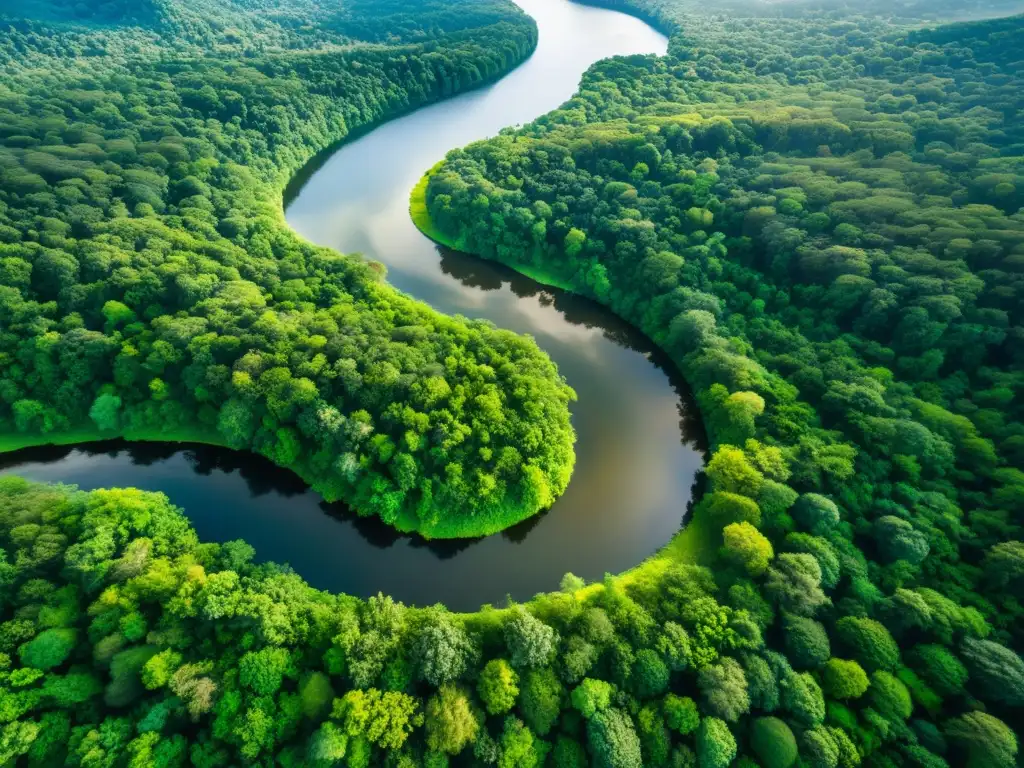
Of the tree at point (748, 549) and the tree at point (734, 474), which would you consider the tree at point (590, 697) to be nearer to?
the tree at point (748, 549)

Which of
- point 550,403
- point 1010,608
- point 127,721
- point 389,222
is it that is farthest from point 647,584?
point 389,222

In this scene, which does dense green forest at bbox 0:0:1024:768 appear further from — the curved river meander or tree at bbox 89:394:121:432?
the curved river meander

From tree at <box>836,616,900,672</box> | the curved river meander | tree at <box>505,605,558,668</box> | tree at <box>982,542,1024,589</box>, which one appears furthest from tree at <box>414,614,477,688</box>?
tree at <box>982,542,1024,589</box>

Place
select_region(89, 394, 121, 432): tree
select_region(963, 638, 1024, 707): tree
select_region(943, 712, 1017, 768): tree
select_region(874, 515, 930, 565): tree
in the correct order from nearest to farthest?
select_region(943, 712, 1017, 768): tree < select_region(963, 638, 1024, 707): tree < select_region(874, 515, 930, 565): tree < select_region(89, 394, 121, 432): tree

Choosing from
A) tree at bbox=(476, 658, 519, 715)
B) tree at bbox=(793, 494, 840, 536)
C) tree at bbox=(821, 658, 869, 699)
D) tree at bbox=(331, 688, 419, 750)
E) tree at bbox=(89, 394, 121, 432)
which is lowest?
tree at bbox=(89, 394, 121, 432)

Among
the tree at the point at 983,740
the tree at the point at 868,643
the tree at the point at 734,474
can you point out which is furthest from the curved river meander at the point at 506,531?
the tree at the point at 983,740

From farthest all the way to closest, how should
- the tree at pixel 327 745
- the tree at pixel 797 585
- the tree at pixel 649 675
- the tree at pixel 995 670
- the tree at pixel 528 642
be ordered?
the tree at pixel 797 585 < the tree at pixel 649 675 < the tree at pixel 528 642 < the tree at pixel 995 670 < the tree at pixel 327 745
